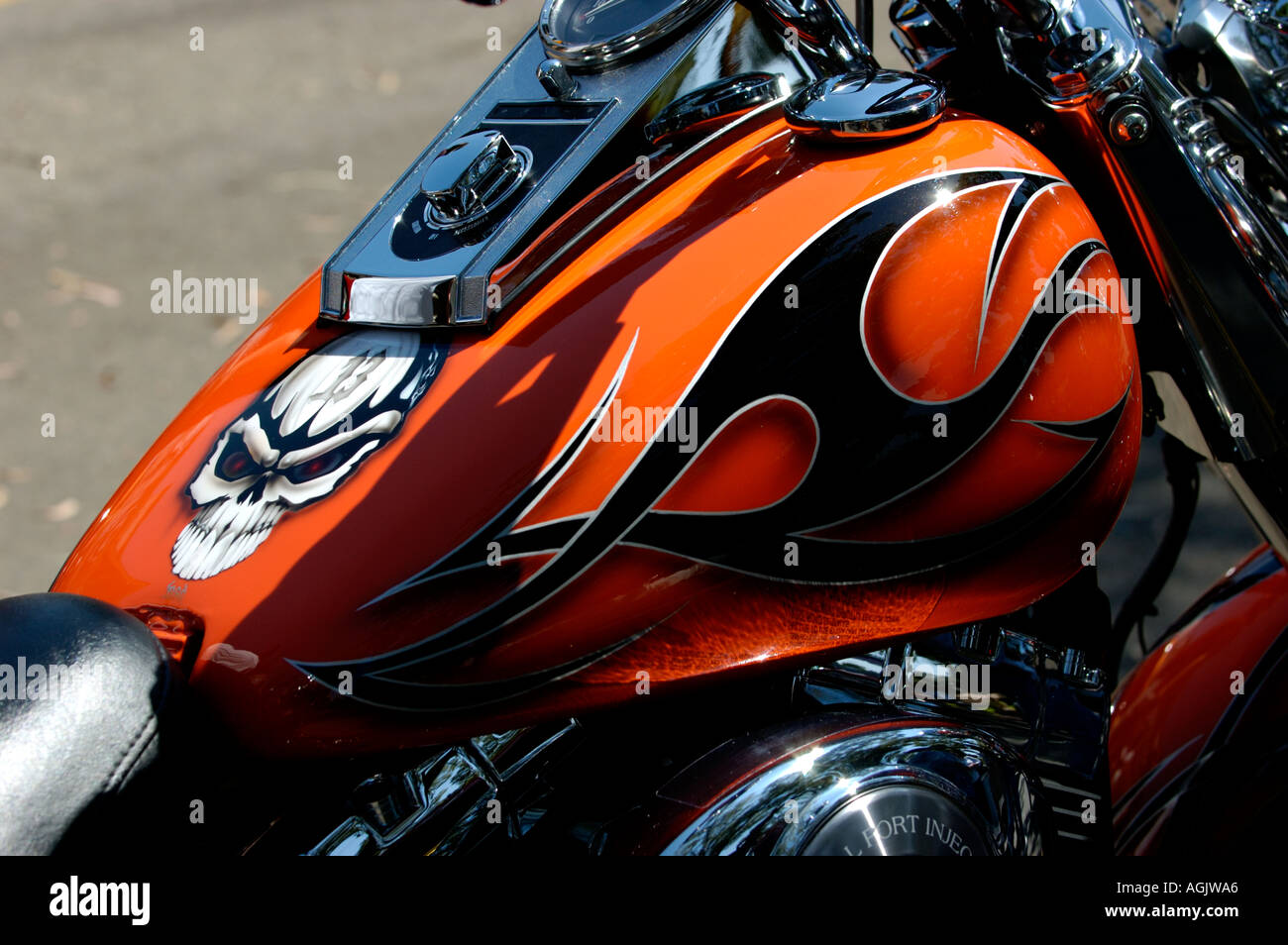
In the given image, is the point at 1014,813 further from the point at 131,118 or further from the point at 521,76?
the point at 131,118

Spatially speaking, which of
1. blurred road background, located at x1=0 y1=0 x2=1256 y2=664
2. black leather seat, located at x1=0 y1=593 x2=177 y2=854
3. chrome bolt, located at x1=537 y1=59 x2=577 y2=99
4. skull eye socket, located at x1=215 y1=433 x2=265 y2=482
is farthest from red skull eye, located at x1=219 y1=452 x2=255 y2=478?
blurred road background, located at x1=0 y1=0 x2=1256 y2=664

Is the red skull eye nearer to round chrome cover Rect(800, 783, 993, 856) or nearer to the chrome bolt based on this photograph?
the chrome bolt

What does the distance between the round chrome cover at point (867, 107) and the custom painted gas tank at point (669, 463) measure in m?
0.02

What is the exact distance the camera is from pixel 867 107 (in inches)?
49.0

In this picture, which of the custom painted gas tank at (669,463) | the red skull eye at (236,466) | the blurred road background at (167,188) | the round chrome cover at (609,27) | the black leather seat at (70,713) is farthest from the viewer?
the blurred road background at (167,188)

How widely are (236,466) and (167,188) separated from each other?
12.7ft

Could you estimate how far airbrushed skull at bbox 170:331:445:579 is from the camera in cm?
120

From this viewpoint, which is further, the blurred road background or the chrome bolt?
the blurred road background

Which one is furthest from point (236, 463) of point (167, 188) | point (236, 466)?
point (167, 188)

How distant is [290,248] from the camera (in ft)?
→ 14.0

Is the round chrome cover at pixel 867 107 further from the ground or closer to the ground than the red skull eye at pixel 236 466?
further from the ground

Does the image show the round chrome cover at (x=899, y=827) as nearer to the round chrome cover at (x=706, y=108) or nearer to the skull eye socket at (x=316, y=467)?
the skull eye socket at (x=316, y=467)

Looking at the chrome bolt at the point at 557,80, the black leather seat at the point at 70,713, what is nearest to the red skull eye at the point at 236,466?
the black leather seat at the point at 70,713

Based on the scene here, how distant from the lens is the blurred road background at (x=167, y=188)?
344 centimetres
